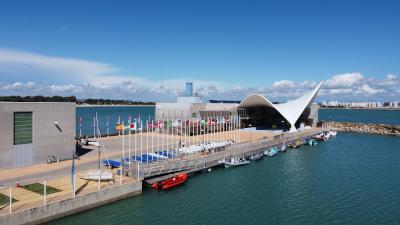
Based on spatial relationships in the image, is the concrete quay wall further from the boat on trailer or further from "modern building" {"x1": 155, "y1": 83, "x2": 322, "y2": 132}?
"modern building" {"x1": 155, "y1": 83, "x2": 322, "y2": 132}

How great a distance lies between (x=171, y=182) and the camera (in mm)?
31141

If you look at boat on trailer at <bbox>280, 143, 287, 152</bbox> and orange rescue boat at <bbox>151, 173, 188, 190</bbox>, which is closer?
orange rescue boat at <bbox>151, 173, 188, 190</bbox>

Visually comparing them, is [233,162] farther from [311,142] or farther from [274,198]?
[311,142]

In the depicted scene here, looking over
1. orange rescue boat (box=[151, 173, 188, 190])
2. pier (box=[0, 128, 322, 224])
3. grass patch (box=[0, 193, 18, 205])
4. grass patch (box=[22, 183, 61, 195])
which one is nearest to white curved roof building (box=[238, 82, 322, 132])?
pier (box=[0, 128, 322, 224])

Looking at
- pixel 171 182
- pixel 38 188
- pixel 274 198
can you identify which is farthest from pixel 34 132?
pixel 274 198

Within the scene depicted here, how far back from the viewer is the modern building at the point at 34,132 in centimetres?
2908

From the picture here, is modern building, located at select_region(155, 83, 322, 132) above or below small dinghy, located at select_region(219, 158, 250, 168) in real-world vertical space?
above

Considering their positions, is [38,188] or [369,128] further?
[369,128]

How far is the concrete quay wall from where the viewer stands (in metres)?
20.2

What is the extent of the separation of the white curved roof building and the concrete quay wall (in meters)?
44.2

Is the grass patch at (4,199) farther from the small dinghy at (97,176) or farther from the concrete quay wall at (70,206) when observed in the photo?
the small dinghy at (97,176)

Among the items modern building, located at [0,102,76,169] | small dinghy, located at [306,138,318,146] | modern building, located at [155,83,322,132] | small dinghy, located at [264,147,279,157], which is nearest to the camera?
modern building, located at [0,102,76,169]

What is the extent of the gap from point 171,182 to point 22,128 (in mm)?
14155

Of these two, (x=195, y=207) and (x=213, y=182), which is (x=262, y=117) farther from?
(x=195, y=207)
